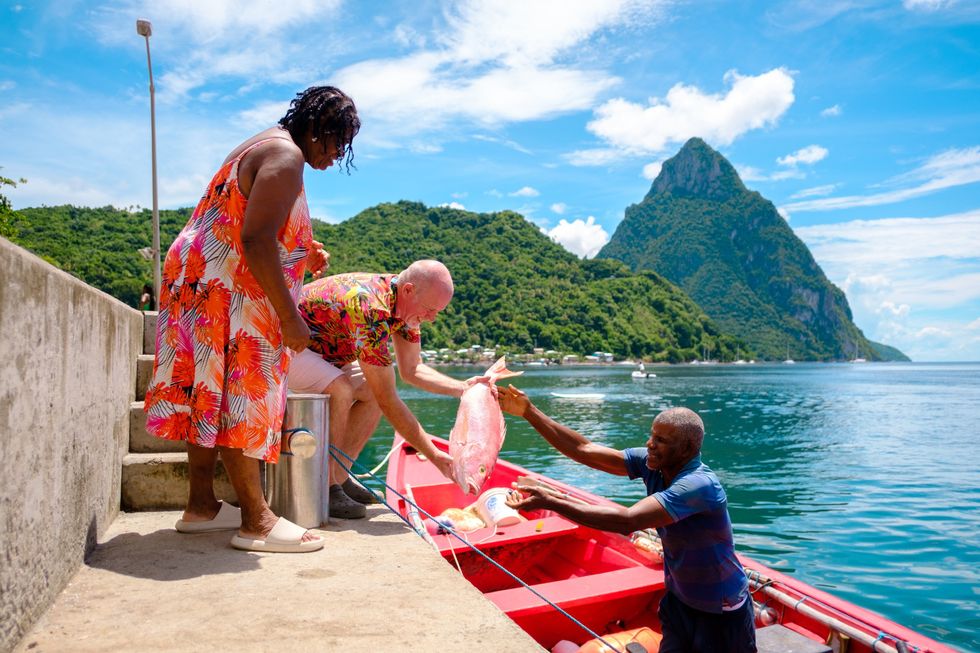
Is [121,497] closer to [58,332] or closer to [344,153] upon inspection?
[58,332]

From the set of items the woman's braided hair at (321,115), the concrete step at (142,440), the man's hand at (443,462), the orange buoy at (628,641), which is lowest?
the orange buoy at (628,641)

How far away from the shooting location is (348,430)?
4.74 meters

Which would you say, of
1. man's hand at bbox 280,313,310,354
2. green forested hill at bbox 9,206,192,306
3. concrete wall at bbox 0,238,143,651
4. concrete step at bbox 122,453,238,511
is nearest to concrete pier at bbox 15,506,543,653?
concrete wall at bbox 0,238,143,651

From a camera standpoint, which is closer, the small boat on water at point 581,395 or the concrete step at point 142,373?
the concrete step at point 142,373

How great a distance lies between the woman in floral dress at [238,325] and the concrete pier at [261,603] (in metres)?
0.32

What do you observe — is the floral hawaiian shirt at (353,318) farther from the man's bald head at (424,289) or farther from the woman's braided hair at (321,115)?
the woman's braided hair at (321,115)

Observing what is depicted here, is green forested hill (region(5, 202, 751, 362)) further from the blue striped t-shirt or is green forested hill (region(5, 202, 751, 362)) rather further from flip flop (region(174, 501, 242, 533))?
the blue striped t-shirt

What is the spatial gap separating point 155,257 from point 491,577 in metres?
20.0

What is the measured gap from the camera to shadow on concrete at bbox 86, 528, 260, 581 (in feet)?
9.93

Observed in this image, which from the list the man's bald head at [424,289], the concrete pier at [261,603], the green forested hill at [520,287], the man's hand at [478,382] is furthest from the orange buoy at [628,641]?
the green forested hill at [520,287]

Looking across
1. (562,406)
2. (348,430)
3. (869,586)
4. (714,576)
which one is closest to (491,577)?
(348,430)

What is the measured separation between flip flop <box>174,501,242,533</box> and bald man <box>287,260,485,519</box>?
0.81 m

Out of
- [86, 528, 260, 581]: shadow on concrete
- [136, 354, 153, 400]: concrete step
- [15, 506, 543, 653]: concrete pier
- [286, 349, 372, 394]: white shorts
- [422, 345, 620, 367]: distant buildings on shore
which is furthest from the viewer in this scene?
[422, 345, 620, 367]: distant buildings on shore

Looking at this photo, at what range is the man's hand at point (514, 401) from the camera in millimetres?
4262
